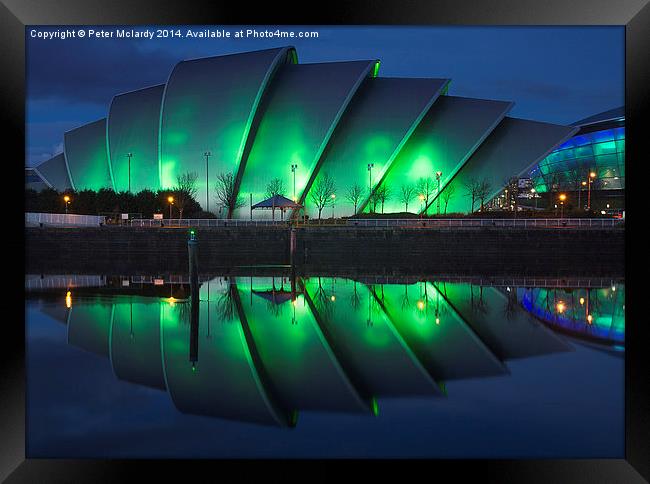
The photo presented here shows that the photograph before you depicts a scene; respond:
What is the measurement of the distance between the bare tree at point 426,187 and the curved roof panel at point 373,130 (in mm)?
2544

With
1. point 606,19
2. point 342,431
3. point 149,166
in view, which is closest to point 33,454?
point 342,431

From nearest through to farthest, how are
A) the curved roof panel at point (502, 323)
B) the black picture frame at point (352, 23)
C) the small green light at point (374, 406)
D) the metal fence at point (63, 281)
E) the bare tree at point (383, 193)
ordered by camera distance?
the black picture frame at point (352, 23)
the small green light at point (374, 406)
the curved roof panel at point (502, 323)
the metal fence at point (63, 281)
the bare tree at point (383, 193)

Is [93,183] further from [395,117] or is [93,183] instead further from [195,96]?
[395,117]

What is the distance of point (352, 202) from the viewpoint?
3978 centimetres

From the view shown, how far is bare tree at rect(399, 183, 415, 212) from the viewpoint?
133 feet

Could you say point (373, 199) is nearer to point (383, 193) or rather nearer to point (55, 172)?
point (383, 193)

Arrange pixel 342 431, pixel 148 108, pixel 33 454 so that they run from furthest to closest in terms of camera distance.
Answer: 1. pixel 148 108
2. pixel 342 431
3. pixel 33 454

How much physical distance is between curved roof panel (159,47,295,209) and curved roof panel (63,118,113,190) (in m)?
6.39

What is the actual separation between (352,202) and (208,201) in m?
7.85

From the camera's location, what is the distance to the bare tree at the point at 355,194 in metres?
39.6

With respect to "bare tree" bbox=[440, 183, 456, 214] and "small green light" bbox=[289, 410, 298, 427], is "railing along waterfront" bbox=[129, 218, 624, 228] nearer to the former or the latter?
"bare tree" bbox=[440, 183, 456, 214]

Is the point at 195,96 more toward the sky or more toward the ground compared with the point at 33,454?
more toward the sky

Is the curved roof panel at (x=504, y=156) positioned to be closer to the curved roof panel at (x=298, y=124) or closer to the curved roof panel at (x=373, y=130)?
the curved roof panel at (x=373, y=130)

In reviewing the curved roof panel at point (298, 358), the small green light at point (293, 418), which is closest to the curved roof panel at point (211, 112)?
the curved roof panel at point (298, 358)
